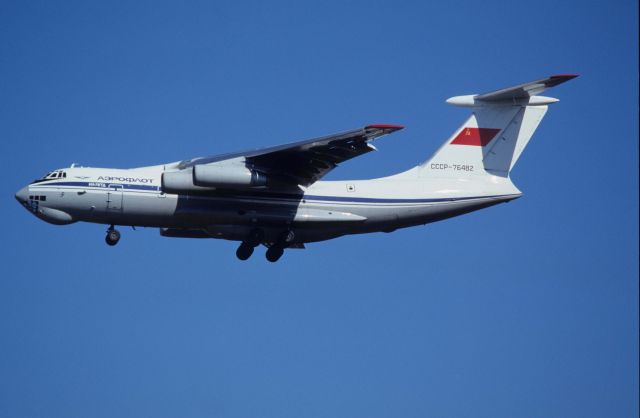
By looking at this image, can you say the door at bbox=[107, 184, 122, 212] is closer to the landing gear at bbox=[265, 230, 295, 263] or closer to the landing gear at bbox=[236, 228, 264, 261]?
the landing gear at bbox=[236, 228, 264, 261]

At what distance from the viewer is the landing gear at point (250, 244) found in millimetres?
14648

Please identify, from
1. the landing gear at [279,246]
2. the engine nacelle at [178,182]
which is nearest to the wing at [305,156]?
the engine nacelle at [178,182]

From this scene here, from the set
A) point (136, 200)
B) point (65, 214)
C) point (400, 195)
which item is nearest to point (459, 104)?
point (400, 195)

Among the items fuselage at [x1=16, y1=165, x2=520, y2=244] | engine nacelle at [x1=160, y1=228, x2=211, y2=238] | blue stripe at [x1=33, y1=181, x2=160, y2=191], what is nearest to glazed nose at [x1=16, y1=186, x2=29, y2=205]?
fuselage at [x1=16, y1=165, x2=520, y2=244]

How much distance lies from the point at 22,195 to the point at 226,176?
9.63 ft

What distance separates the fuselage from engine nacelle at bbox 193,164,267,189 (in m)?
0.42

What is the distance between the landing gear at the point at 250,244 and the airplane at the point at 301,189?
2 cm

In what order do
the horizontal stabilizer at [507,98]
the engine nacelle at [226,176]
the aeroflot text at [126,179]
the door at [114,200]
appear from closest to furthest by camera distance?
the engine nacelle at [226,176], the door at [114,200], the aeroflot text at [126,179], the horizontal stabilizer at [507,98]

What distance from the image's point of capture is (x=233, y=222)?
1448 cm

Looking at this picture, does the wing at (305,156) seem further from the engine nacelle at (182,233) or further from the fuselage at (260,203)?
the engine nacelle at (182,233)

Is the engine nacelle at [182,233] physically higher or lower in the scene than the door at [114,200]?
lower

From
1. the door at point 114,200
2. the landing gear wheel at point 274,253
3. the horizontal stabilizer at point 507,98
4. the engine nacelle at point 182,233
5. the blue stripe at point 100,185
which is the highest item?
the horizontal stabilizer at point 507,98

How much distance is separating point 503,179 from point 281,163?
3535 millimetres

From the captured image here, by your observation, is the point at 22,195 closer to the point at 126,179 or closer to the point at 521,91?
the point at 126,179
